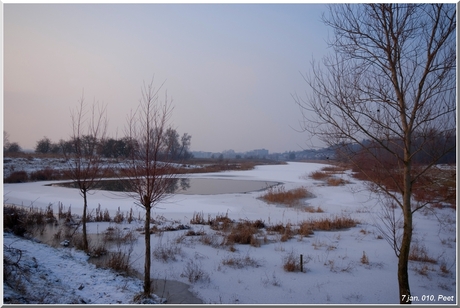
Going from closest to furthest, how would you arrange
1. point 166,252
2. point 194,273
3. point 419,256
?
point 194,273 < point 166,252 < point 419,256

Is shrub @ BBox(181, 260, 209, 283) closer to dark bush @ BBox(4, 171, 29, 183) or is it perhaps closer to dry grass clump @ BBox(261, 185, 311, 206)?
dry grass clump @ BBox(261, 185, 311, 206)

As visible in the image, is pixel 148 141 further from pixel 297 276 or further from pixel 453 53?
pixel 453 53

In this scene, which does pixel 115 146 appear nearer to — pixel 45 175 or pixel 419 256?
pixel 419 256

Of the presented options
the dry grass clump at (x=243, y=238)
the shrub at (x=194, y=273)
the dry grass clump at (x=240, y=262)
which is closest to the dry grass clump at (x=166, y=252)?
the shrub at (x=194, y=273)

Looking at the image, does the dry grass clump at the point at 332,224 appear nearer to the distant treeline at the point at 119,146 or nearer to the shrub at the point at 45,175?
the distant treeline at the point at 119,146

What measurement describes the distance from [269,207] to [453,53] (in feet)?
40.6

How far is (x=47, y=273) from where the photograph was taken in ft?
17.0

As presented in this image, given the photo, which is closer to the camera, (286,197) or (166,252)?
(166,252)

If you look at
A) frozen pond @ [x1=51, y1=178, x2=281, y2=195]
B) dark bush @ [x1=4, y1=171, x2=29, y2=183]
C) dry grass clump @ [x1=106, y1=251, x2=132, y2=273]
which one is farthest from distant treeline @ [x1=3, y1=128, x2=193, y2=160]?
dark bush @ [x1=4, y1=171, x2=29, y2=183]

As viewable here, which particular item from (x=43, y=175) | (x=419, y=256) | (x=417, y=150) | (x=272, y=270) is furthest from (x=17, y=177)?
(x=417, y=150)

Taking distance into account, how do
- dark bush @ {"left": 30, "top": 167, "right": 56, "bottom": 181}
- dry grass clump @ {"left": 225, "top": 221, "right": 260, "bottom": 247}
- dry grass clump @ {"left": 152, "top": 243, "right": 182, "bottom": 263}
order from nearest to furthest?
dry grass clump @ {"left": 152, "top": 243, "right": 182, "bottom": 263}
dry grass clump @ {"left": 225, "top": 221, "right": 260, "bottom": 247}
dark bush @ {"left": 30, "top": 167, "right": 56, "bottom": 181}

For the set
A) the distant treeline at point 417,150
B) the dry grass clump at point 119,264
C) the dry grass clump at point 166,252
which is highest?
the distant treeline at point 417,150

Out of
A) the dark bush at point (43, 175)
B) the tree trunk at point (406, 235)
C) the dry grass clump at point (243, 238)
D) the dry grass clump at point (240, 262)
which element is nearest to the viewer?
the tree trunk at point (406, 235)

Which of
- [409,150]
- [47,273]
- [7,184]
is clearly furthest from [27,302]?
[7,184]
